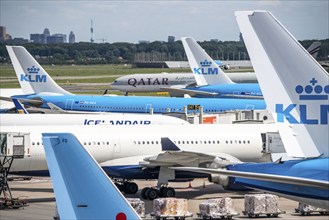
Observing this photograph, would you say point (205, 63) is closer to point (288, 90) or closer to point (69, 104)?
point (69, 104)

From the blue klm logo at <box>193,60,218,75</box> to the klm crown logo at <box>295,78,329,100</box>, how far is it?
71061 millimetres

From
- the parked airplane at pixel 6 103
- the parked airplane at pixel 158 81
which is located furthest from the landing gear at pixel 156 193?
the parked airplane at pixel 158 81

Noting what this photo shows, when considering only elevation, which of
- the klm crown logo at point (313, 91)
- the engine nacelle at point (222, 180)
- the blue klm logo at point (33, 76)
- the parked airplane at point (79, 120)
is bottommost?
the engine nacelle at point (222, 180)

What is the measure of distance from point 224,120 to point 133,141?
14.5 meters

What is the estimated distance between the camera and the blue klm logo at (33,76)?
74.6 m

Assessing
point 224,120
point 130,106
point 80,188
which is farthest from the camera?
point 130,106

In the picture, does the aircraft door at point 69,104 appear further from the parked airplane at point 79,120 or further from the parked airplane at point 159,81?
the parked airplane at point 159,81

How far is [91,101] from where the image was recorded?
221 feet

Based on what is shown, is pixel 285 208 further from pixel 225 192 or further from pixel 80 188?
pixel 80 188

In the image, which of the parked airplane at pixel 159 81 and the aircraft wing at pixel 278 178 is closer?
the aircraft wing at pixel 278 178

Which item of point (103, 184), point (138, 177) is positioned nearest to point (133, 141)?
point (138, 177)

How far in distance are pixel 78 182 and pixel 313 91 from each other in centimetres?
499

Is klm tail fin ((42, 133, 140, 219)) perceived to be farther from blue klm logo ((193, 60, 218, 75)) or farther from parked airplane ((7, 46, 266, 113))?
blue klm logo ((193, 60, 218, 75))

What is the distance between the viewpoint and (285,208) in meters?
38.6
